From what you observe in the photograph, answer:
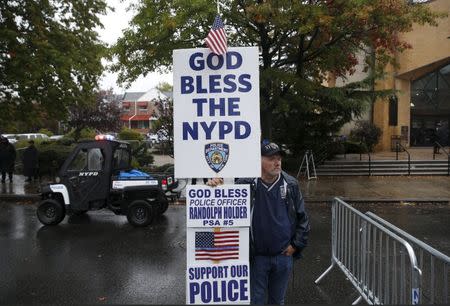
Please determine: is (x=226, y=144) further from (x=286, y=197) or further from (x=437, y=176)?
(x=437, y=176)

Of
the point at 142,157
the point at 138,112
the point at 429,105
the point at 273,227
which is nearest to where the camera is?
the point at 273,227

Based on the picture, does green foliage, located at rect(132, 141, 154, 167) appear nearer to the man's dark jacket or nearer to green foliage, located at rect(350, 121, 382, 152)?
green foliage, located at rect(350, 121, 382, 152)

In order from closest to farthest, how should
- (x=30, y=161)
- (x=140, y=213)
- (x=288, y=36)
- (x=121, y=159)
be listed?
1. (x=140, y=213)
2. (x=121, y=159)
3. (x=288, y=36)
4. (x=30, y=161)

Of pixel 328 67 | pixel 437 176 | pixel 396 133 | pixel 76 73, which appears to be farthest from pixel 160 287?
pixel 396 133

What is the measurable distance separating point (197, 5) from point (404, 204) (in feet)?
25.9

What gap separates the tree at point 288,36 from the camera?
518 inches

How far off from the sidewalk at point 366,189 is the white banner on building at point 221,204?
10103mm

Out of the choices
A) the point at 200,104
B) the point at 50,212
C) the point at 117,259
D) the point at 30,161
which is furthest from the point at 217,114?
the point at 30,161

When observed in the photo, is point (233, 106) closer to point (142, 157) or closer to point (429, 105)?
point (142, 157)

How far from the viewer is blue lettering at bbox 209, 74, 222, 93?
4.00 metres

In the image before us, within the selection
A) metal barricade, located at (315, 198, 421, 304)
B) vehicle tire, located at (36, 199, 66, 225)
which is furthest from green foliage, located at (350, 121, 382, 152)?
metal barricade, located at (315, 198, 421, 304)

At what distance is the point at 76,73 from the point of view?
18.7 meters

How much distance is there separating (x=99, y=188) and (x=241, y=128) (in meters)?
6.76

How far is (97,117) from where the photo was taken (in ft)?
→ 112
